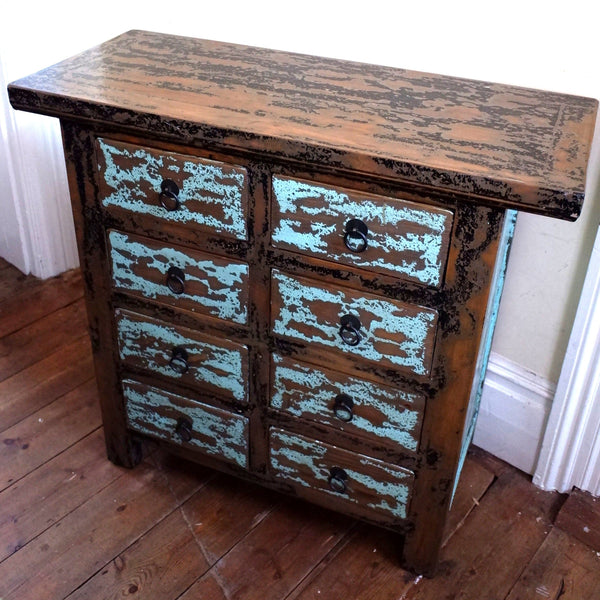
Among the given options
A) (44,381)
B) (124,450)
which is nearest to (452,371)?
(124,450)

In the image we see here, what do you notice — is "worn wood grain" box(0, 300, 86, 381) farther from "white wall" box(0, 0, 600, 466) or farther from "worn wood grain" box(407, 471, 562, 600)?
"worn wood grain" box(407, 471, 562, 600)

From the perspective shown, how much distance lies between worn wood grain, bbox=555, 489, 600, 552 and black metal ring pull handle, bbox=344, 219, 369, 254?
0.87m

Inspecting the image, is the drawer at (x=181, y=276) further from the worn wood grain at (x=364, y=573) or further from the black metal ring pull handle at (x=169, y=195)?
the worn wood grain at (x=364, y=573)

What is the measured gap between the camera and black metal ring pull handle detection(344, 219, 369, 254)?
1.25 meters

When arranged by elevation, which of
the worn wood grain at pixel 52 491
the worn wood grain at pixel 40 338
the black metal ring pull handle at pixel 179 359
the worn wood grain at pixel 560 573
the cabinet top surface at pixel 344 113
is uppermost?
the cabinet top surface at pixel 344 113

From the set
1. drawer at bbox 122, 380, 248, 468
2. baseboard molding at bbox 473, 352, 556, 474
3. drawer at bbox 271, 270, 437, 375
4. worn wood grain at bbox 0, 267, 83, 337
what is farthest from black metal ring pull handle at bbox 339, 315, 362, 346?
worn wood grain at bbox 0, 267, 83, 337

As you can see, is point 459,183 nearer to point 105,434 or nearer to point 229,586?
point 229,586

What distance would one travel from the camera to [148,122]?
50.9 inches

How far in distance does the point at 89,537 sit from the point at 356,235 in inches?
35.8

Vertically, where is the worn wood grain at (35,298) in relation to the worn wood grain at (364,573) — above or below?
above

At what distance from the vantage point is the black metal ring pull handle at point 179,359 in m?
1.57

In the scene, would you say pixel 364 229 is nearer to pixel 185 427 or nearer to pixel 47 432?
pixel 185 427

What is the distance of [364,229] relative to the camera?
1252mm

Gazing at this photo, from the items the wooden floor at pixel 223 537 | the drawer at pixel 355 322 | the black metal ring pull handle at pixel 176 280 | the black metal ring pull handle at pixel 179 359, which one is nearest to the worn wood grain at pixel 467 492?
the wooden floor at pixel 223 537
